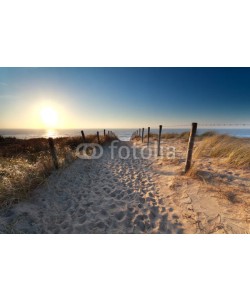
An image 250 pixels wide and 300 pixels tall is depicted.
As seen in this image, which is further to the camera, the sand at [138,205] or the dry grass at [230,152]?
the dry grass at [230,152]

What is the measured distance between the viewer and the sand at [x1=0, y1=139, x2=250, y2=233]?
Answer: 7.86 ft

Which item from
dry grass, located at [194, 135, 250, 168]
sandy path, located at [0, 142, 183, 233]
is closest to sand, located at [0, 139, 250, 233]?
sandy path, located at [0, 142, 183, 233]

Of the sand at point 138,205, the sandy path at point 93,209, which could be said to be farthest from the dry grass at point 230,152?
the sandy path at point 93,209

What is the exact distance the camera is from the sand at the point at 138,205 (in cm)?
240

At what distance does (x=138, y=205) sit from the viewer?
3035mm

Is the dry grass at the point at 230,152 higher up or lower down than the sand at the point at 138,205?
higher up

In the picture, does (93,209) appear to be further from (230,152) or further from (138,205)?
(230,152)

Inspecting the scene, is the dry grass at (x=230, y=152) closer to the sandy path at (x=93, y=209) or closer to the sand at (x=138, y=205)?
the sand at (x=138, y=205)

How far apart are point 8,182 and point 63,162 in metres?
2.16

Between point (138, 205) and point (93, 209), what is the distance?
37.9 inches

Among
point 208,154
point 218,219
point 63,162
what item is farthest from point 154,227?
point 208,154

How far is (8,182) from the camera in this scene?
3.10 meters

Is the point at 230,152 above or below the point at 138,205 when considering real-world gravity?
above

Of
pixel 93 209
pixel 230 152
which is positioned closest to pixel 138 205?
pixel 93 209
